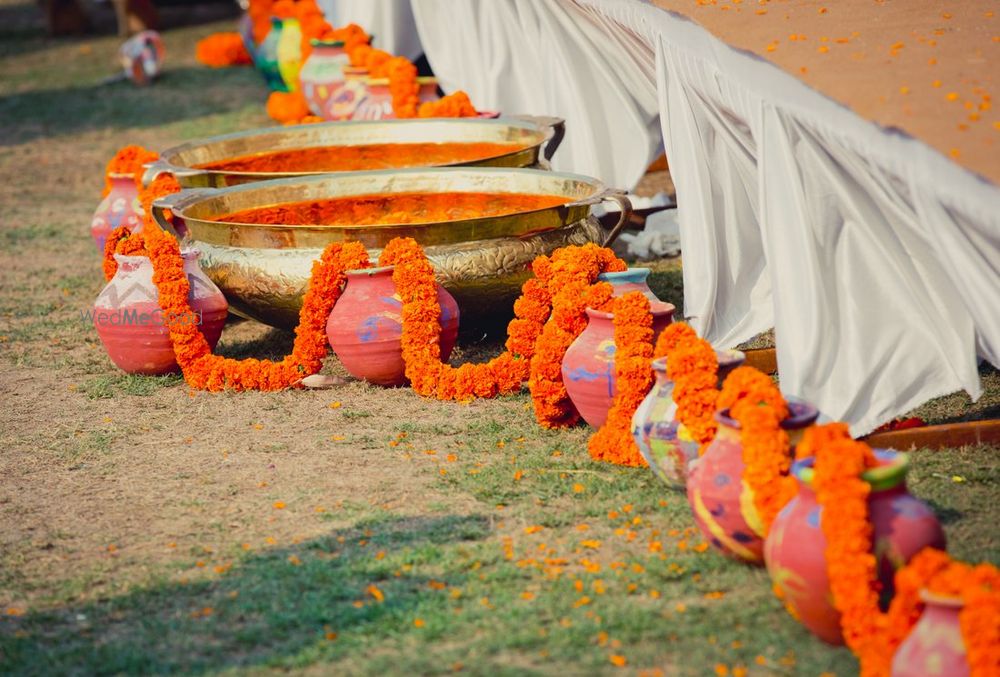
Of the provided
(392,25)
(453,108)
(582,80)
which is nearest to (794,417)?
(582,80)

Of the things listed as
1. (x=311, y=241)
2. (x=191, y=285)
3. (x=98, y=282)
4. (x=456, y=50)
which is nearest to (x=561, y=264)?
(x=311, y=241)

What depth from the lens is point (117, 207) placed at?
19.4 feet

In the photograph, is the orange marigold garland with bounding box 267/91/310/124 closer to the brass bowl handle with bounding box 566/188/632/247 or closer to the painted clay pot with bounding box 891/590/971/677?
the brass bowl handle with bounding box 566/188/632/247

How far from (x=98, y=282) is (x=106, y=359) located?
52.2 inches

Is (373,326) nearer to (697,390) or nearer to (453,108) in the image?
(697,390)

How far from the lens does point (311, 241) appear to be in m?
4.47

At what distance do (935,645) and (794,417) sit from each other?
0.71 metres

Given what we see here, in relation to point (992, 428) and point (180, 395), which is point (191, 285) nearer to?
point (180, 395)

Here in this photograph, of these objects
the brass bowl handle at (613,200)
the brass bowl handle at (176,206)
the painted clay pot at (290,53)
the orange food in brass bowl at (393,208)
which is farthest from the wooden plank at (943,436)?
the painted clay pot at (290,53)

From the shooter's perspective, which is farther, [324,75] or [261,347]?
[324,75]

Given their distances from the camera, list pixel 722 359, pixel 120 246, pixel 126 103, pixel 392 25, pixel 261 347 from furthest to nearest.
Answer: pixel 126 103, pixel 392 25, pixel 261 347, pixel 120 246, pixel 722 359

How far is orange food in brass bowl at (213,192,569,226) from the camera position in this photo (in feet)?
17.0

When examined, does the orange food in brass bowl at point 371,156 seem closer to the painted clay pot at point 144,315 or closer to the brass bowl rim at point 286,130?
the brass bowl rim at point 286,130

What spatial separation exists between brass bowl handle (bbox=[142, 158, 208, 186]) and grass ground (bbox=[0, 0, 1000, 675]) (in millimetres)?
766
